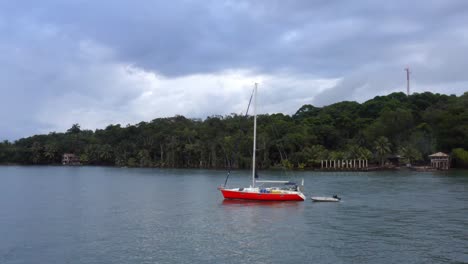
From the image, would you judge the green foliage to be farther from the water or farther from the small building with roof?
the water

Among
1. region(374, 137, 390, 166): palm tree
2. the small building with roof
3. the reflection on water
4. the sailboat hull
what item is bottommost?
the reflection on water

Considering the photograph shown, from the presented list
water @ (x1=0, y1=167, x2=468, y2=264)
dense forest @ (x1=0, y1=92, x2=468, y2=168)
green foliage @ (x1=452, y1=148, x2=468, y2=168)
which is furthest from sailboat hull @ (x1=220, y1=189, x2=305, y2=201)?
green foliage @ (x1=452, y1=148, x2=468, y2=168)

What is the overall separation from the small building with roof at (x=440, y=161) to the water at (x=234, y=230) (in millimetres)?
71903

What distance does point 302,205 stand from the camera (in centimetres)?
5038

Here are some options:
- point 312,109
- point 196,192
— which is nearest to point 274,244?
point 196,192

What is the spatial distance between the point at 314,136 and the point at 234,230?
11876 centimetres

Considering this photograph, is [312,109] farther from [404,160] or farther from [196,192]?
[196,192]

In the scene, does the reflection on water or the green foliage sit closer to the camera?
the reflection on water

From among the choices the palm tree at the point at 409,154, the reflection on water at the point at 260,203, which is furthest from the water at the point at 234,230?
the palm tree at the point at 409,154

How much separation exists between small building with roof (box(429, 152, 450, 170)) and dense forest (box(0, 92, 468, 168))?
3212 millimetres

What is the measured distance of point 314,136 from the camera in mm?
151500

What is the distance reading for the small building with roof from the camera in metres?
124

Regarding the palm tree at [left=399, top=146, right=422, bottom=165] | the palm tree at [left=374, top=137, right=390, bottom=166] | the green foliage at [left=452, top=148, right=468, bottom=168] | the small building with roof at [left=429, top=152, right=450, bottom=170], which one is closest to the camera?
the green foliage at [left=452, top=148, right=468, bottom=168]

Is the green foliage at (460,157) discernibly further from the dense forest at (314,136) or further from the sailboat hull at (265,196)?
the sailboat hull at (265,196)
